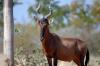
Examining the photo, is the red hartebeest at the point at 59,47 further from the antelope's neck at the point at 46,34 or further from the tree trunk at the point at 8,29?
the tree trunk at the point at 8,29

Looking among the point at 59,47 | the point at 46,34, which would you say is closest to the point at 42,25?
the point at 46,34

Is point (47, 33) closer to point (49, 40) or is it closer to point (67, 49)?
point (49, 40)

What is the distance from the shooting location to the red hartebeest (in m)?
14.5

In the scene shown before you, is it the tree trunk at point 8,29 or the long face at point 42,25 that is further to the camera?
the tree trunk at point 8,29

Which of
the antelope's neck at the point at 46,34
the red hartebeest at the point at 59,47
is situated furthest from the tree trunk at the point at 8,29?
the antelope's neck at the point at 46,34

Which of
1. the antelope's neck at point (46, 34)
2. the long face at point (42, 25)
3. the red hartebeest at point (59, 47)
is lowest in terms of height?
the red hartebeest at point (59, 47)

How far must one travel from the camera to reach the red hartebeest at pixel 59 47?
1455 centimetres

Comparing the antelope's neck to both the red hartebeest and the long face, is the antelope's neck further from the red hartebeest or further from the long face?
the long face

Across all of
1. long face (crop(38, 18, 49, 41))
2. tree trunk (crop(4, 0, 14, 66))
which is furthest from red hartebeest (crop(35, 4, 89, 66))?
tree trunk (crop(4, 0, 14, 66))

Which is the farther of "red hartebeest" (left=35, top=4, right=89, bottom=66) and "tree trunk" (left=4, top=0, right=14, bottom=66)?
"tree trunk" (left=4, top=0, right=14, bottom=66)

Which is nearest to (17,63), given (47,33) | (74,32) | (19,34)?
(19,34)

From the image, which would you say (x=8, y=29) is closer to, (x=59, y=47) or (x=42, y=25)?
(x=42, y=25)

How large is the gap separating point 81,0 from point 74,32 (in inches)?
351

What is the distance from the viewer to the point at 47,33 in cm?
1481
